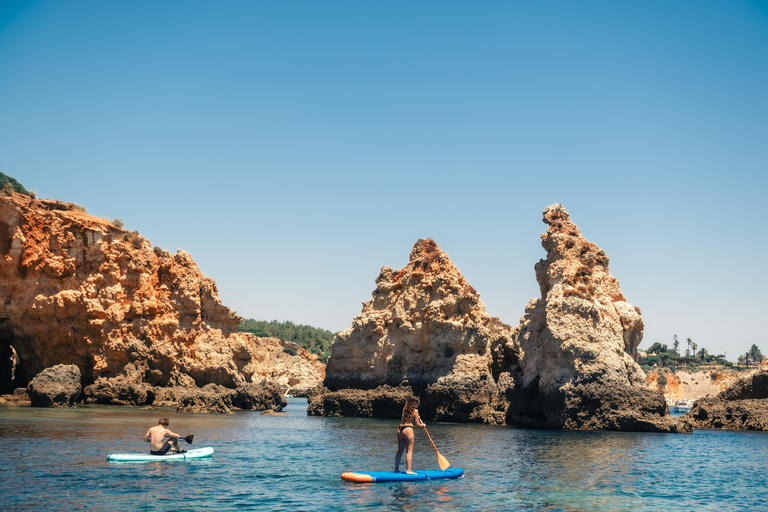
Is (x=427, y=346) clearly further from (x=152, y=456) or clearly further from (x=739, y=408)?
(x=152, y=456)

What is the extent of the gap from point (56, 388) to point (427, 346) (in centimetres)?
2324

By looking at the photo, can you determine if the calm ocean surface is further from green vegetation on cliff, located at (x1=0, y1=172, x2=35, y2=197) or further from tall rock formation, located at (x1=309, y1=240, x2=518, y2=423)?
green vegetation on cliff, located at (x1=0, y1=172, x2=35, y2=197)

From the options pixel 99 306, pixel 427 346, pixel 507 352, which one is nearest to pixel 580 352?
pixel 427 346

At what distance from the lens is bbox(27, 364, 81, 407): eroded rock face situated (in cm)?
3956

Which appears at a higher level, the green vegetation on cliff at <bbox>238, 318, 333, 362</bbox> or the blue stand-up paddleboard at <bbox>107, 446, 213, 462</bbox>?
the green vegetation on cliff at <bbox>238, 318, 333, 362</bbox>

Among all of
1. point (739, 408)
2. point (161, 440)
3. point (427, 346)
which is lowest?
point (161, 440)

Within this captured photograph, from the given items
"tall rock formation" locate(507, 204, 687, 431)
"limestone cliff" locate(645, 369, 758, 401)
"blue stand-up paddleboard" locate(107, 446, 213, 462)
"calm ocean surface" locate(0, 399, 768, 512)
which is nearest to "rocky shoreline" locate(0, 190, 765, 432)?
"tall rock formation" locate(507, 204, 687, 431)

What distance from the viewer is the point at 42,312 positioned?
44.3m

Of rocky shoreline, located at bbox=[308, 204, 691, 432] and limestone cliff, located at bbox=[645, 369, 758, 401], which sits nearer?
rocky shoreline, located at bbox=[308, 204, 691, 432]

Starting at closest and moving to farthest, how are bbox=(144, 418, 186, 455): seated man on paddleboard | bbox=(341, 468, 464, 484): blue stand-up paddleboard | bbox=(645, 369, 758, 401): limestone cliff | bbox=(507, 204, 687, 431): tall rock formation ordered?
1. bbox=(341, 468, 464, 484): blue stand-up paddleboard
2. bbox=(144, 418, 186, 455): seated man on paddleboard
3. bbox=(507, 204, 687, 431): tall rock formation
4. bbox=(645, 369, 758, 401): limestone cliff

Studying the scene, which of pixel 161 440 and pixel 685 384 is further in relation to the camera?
pixel 685 384

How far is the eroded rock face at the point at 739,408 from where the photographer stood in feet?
128

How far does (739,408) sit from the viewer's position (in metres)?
39.8

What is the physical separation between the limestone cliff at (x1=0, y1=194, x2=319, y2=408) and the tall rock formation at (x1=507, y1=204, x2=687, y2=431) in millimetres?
23791
